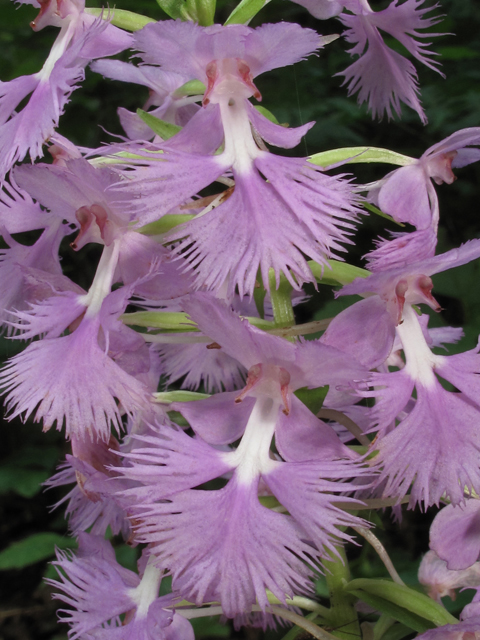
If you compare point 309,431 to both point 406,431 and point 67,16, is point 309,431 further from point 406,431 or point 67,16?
point 67,16

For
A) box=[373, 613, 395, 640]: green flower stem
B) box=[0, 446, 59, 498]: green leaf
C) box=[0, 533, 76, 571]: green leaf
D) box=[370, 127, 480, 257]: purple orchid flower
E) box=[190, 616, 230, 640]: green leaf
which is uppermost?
box=[370, 127, 480, 257]: purple orchid flower

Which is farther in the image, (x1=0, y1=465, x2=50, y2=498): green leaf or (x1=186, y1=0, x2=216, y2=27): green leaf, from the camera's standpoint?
(x1=0, y1=465, x2=50, y2=498): green leaf

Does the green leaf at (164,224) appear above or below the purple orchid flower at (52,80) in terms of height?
below

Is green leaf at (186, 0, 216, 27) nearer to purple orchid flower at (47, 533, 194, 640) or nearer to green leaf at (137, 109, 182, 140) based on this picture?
green leaf at (137, 109, 182, 140)

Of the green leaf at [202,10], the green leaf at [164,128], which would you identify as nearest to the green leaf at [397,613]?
the green leaf at [164,128]

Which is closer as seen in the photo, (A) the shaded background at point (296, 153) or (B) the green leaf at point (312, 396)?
(B) the green leaf at point (312, 396)

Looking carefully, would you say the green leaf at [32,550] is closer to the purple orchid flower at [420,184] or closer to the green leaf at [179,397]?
the green leaf at [179,397]

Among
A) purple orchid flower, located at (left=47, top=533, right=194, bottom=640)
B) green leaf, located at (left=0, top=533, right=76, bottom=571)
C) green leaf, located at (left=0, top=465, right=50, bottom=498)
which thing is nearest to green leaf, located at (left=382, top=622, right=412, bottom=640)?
purple orchid flower, located at (left=47, top=533, right=194, bottom=640)
